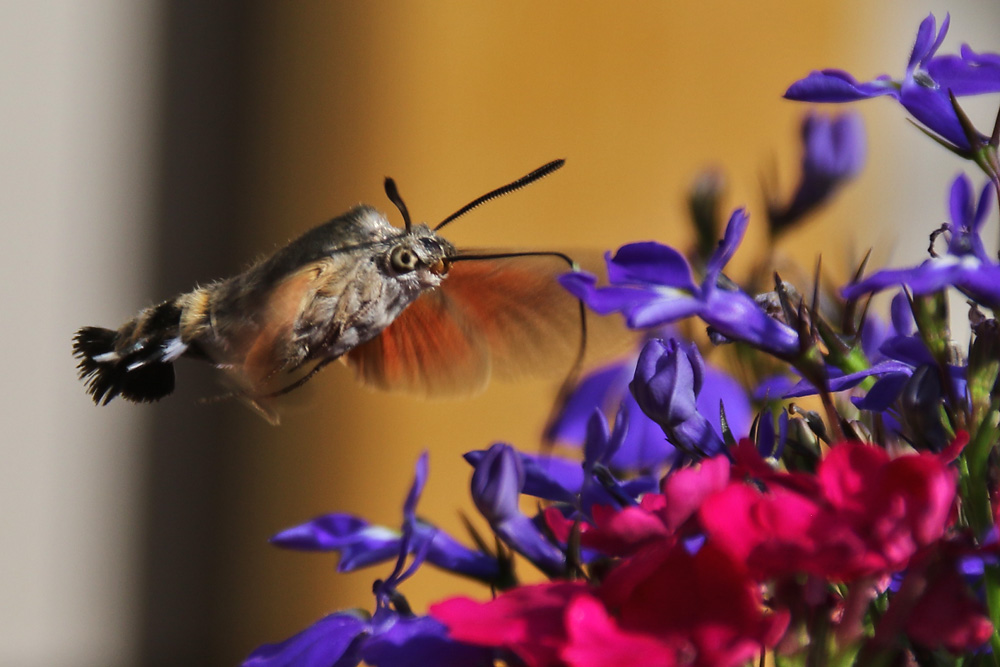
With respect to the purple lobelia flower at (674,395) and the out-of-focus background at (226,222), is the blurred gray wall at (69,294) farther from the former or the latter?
the purple lobelia flower at (674,395)

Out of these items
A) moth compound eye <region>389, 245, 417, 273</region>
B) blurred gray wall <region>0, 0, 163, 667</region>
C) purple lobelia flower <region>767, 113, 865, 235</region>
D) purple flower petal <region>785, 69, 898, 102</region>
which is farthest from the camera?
blurred gray wall <region>0, 0, 163, 667</region>

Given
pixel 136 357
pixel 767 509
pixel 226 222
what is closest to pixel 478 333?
pixel 136 357

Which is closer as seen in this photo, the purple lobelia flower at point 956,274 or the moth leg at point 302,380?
the purple lobelia flower at point 956,274

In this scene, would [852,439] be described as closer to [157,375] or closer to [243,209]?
[157,375]

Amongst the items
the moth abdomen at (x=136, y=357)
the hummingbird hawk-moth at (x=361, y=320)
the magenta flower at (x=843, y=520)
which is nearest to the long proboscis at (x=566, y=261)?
the hummingbird hawk-moth at (x=361, y=320)

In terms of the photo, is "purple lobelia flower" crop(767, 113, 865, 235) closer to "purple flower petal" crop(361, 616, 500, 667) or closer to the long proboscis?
the long proboscis

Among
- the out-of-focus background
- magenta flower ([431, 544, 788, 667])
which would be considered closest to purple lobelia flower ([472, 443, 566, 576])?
magenta flower ([431, 544, 788, 667])

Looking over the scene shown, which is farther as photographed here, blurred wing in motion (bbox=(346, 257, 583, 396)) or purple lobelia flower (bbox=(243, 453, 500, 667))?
blurred wing in motion (bbox=(346, 257, 583, 396))

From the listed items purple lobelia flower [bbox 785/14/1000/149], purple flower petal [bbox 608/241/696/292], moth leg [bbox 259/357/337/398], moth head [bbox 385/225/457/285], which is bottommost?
moth leg [bbox 259/357/337/398]
